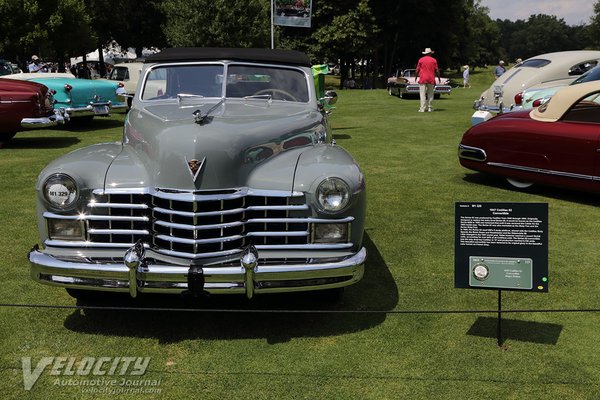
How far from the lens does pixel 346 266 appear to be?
142 inches

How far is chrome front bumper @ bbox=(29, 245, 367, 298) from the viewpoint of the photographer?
134 inches

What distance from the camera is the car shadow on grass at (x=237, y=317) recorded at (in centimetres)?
380

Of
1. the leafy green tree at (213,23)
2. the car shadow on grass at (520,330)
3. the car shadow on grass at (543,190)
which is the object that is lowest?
the car shadow on grass at (520,330)

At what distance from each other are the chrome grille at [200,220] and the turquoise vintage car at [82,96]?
9496 mm

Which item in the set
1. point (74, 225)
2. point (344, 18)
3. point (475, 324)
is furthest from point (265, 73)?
point (344, 18)

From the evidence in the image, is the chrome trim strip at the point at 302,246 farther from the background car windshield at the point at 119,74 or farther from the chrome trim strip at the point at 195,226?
the background car windshield at the point at 119,74

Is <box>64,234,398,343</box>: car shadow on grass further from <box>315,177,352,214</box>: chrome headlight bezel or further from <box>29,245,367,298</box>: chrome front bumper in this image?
<box>315,177,352,214</box>: chrome headlight bezel

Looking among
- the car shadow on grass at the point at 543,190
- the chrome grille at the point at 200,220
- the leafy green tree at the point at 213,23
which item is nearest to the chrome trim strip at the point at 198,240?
the chrome grille at the point at 200,220

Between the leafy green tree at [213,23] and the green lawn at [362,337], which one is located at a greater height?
the leafy green tree at [213,23]

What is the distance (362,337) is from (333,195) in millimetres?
956

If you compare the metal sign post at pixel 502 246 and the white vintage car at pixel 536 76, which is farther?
the white vintage car at pixel 536 76

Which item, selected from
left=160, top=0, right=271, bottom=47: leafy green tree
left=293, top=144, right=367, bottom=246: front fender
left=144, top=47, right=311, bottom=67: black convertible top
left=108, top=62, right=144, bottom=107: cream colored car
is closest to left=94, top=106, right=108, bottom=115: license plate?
left=108, top=62, right=144, bottom=107: cream colored car

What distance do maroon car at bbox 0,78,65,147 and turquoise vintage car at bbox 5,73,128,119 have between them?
54.3 inches

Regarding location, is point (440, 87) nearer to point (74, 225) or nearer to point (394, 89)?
point (394, 89)
